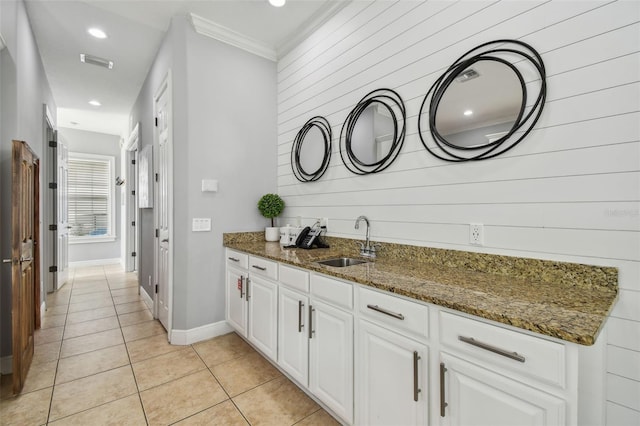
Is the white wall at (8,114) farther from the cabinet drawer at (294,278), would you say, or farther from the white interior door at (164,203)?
the cabinet drawer at (294,278)

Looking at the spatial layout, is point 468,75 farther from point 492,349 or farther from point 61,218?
point 61,218

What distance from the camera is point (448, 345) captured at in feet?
3.67

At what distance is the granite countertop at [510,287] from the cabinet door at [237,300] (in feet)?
2.62

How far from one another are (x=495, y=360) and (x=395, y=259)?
107 cm

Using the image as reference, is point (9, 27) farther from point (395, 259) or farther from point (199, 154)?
point (395, 259)

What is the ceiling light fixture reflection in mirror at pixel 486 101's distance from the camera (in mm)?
1450

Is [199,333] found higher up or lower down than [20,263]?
lower down

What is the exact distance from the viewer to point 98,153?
6.48 metres

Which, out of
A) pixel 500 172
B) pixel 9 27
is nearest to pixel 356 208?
pixel 500 172

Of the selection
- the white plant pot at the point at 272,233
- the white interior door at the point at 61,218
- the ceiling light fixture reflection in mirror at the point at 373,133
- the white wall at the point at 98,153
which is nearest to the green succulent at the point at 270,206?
the white plant pot at the point at 272,233

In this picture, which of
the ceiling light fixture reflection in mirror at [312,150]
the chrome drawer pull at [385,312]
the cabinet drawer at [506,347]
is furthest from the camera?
the ceiling light fixture reflection in mirror at [312,150]

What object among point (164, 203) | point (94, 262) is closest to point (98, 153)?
point (94, 262)

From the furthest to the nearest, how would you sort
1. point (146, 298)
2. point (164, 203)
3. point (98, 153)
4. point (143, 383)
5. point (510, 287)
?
point (98, 153), point (146, 298), point (164, 203), point (143, 383), point (510, 287)

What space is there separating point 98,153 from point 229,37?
5.40m
